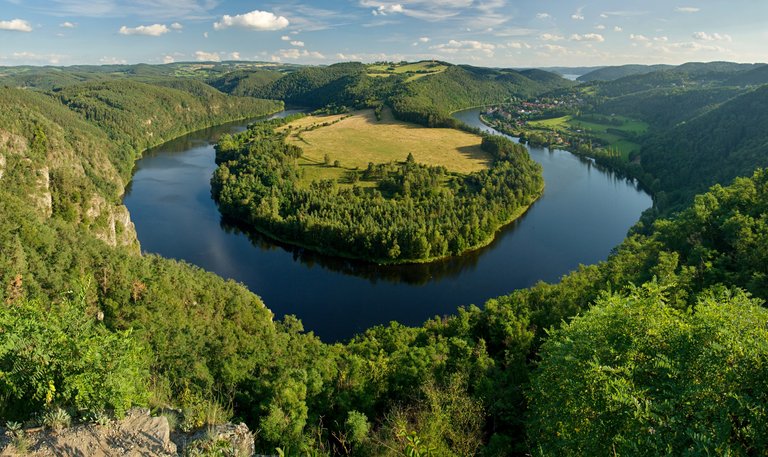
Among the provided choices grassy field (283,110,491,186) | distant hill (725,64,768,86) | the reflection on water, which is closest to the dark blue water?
the reflection on water

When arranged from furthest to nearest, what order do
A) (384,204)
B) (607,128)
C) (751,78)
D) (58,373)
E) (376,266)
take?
(751,78), (607,128), (384,204), (376,266), (58,373)

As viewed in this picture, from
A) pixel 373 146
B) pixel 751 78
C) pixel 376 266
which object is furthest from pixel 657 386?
pixel 751 78

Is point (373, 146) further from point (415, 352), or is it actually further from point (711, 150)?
point (415, 352)

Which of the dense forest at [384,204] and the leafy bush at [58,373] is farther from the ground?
the leafy bush at [58,373]

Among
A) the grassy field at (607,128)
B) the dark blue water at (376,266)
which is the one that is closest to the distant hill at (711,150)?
the dark blue water at (376,266)

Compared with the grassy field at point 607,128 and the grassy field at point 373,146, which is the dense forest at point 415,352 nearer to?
the grassy field at point 373,146

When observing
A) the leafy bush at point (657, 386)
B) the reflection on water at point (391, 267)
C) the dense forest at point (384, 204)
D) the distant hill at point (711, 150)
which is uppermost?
the distant hill at point (711, 150)
